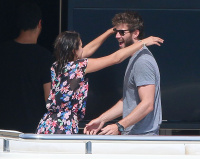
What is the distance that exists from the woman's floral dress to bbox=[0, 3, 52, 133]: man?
39 centimetres

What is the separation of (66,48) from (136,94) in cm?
50

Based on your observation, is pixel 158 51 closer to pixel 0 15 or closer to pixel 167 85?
pixel 167 85

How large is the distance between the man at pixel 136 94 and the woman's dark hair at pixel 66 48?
1.10ft

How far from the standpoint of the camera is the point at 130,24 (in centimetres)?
439

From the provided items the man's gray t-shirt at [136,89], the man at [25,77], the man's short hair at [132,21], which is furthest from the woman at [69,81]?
the man at [25,77]

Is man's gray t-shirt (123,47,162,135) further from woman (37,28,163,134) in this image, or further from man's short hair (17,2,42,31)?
man's short hair (17,2,42,31)

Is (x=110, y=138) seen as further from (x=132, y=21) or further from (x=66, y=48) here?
(x=132, y=21)

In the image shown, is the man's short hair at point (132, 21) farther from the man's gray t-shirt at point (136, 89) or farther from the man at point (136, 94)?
the man's gray t-shirt at point (136, 89)

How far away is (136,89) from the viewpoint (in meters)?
4.23

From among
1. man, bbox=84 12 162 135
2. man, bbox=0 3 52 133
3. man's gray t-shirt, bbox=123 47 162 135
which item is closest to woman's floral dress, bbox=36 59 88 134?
man, bbox=84 12 162 135

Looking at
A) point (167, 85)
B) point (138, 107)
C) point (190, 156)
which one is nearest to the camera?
point (190, 156)

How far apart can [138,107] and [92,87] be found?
130cm

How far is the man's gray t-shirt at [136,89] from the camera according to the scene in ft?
13.7

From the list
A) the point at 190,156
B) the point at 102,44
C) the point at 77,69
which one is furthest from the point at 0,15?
the point at 190,156
